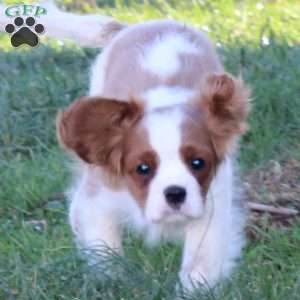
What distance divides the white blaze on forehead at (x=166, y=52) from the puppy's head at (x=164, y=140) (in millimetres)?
408

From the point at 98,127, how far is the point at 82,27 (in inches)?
64.5

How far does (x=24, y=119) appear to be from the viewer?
5.93m

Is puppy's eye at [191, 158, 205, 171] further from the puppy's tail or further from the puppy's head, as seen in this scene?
the puppy's tail

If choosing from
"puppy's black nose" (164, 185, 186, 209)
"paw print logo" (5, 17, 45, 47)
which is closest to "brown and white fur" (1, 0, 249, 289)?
"puppy's black nose" (164, 185, 186, 209)

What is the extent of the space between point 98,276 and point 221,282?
44cm

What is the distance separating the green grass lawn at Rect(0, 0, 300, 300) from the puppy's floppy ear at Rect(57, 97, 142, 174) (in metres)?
0.37

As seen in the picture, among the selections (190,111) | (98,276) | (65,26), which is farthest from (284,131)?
(98,276)

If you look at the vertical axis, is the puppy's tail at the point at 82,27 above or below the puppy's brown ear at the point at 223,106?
below

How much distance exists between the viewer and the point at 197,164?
401cm

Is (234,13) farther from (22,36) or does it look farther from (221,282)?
(221,282)

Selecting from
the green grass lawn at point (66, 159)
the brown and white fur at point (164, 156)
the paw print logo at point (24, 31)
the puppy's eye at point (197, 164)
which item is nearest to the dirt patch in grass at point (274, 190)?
the green grass lawn at point (66, 159)

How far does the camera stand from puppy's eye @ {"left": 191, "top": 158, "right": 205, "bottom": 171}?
3.99m

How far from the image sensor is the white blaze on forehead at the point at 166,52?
457 cm

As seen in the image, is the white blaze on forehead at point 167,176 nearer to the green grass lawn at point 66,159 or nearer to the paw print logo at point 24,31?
the green grass lawn at point 66,159
